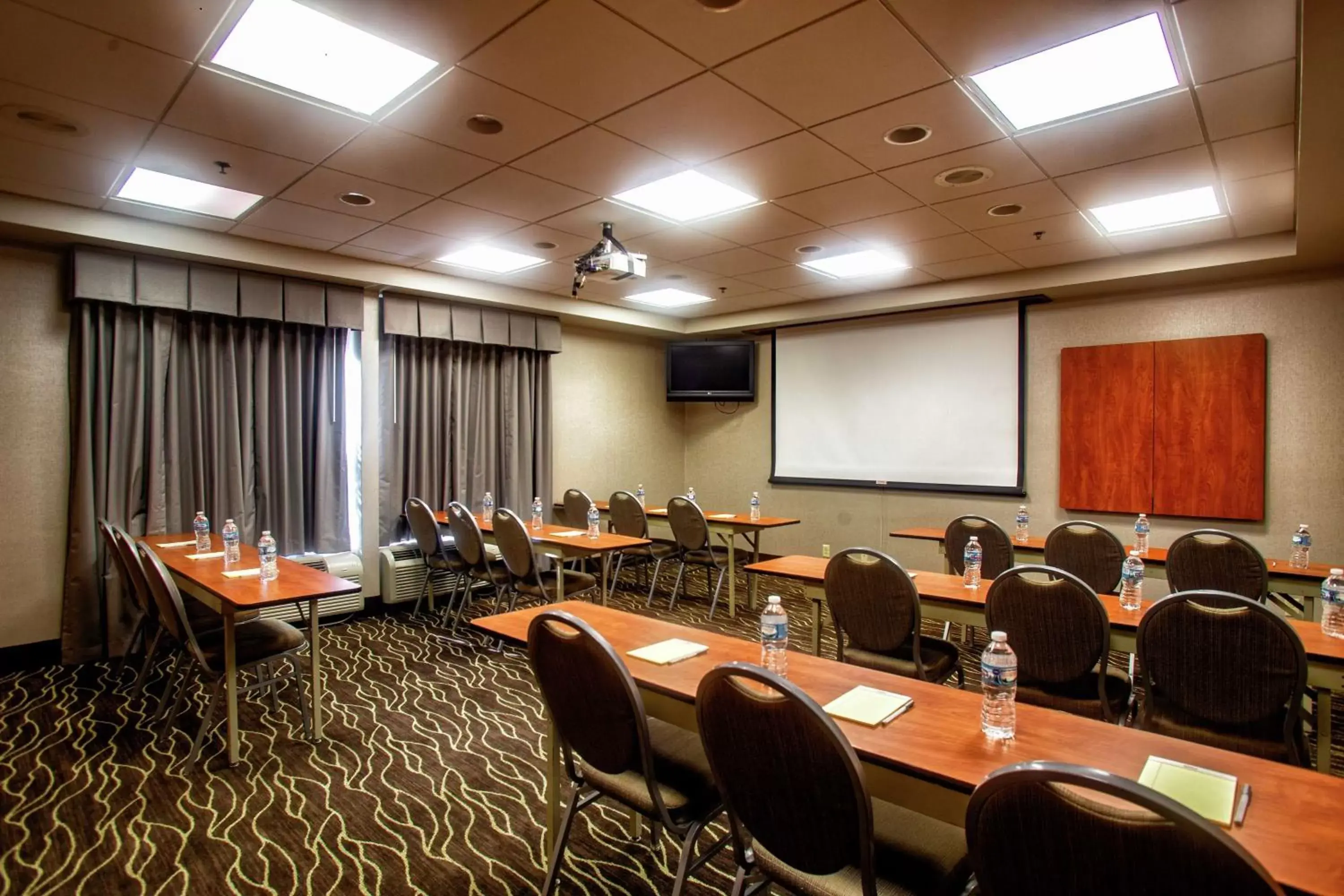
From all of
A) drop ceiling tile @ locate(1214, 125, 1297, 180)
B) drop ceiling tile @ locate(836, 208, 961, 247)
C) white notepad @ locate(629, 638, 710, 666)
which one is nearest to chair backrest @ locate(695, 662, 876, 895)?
white notepad @ locate(629, 638, 710, 666)

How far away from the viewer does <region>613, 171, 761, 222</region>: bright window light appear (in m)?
3.68

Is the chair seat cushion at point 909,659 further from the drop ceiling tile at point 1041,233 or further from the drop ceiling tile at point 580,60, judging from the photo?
the drop ceiling tile at point 1041,233

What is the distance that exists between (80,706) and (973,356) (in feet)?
21.8

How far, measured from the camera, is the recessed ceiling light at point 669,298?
21.1 ft

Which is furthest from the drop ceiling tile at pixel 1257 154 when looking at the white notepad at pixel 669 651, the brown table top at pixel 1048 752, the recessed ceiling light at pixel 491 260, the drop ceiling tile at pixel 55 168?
the drop ceiling tile at pixel 55 168

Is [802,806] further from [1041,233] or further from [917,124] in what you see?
[1041,233]

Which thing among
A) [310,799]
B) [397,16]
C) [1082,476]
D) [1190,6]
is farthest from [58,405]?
[1082,476]

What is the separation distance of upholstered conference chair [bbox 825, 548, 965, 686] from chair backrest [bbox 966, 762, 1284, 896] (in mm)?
1732

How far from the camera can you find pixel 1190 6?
2.13 metres

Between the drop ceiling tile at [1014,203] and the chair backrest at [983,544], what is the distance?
1.80m

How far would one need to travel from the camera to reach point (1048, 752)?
1465mm

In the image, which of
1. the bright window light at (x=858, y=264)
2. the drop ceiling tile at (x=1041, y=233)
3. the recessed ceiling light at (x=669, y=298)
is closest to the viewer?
the drop ceiling tile at (x=1041, y=233)

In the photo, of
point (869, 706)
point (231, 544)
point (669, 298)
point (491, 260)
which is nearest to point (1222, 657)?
point (869, 706)

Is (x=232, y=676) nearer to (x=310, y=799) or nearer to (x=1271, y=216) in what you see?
(x=310, y=799)
